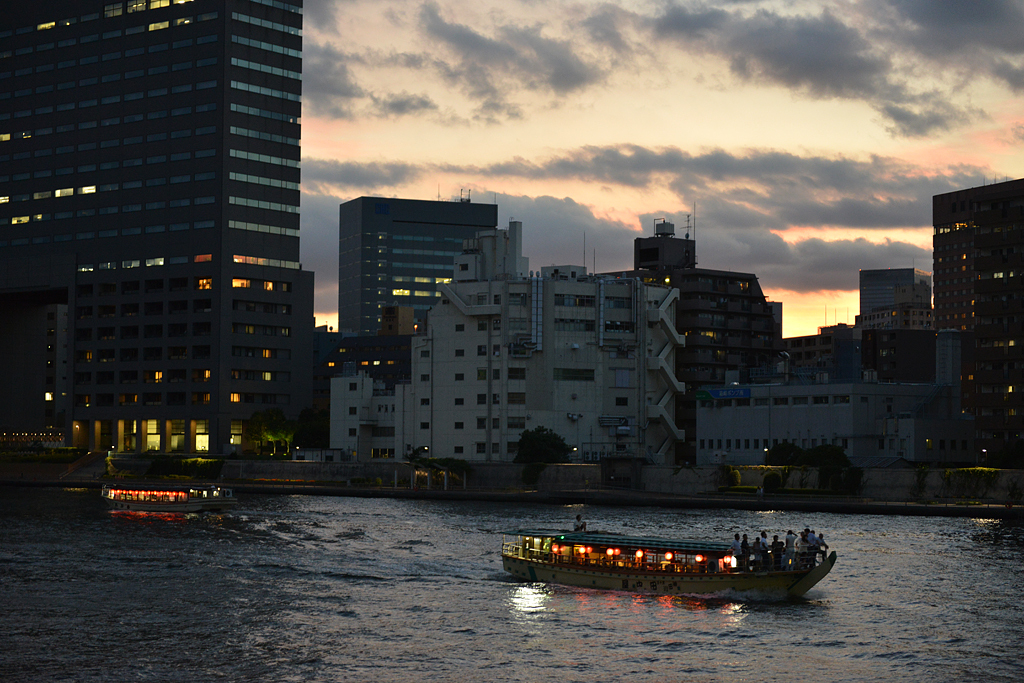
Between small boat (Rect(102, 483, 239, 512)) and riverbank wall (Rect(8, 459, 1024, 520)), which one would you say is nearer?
small boat (Rect(102, 483, 239, 512))

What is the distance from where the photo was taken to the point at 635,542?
2928 inches

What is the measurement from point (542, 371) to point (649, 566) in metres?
104

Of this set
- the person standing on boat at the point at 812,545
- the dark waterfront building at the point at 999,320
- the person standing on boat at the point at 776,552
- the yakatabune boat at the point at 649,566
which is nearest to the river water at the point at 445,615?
the yakatabune boat at the point at 649,566

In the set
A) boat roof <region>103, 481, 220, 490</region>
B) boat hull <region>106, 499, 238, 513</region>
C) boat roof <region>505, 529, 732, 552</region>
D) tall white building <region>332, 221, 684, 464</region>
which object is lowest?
boat hull <region>106, 499, 238, 513</region>

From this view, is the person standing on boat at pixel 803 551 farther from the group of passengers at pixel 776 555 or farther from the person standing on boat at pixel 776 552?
the person standing on boat at pixel 776 552

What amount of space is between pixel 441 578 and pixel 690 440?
116855mm

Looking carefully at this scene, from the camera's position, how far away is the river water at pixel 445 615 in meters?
53.1

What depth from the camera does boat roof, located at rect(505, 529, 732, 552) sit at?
72.2 meters

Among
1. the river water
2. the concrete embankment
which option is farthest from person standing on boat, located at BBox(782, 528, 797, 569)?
the concrete embankment

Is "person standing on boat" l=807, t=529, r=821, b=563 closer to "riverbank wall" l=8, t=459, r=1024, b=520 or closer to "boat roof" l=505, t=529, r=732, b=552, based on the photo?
"boat roof" l=505, t=529, r=732, b=552

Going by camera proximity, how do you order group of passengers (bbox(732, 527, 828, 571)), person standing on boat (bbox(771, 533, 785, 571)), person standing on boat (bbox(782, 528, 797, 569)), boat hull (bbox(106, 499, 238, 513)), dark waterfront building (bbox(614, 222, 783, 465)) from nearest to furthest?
person standing on boat (bbox(782, 528, 797, 569)) → group of passengers (bbox(732, 527, 828, 571)) → person standing on boat (bbox(771, 533, 785, 571)) → boat hull (bbox(106, 499, 238, 513)) → dark waterfront building (bbox(614, 222, 783, 465))

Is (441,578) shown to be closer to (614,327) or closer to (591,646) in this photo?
(591,646)

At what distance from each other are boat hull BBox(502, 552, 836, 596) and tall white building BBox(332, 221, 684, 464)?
98.3 m

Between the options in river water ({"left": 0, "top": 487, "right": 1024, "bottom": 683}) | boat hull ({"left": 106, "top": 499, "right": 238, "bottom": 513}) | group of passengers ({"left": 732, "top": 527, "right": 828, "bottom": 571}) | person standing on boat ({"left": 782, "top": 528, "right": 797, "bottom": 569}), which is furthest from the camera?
boat hull ({"left": 106, "top": 499, "right": 238, "bottom": 513})
